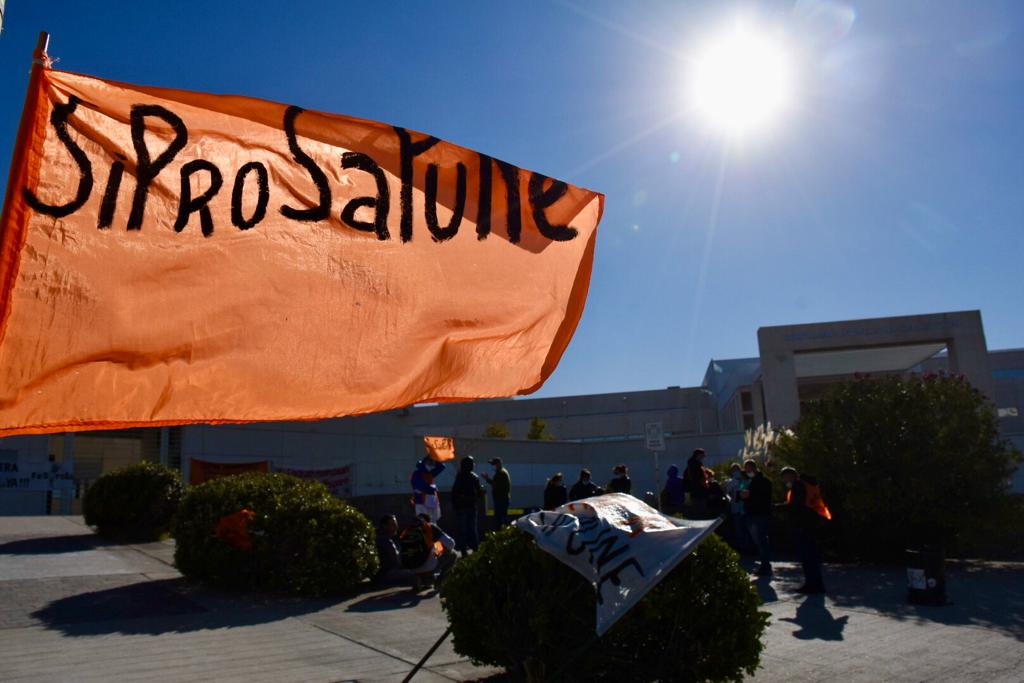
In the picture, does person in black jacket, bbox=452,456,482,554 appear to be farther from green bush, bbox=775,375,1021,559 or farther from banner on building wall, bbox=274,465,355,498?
banner on building wall, bbox=274,465,355,498

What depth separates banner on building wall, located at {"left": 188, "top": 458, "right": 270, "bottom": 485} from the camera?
22.5m

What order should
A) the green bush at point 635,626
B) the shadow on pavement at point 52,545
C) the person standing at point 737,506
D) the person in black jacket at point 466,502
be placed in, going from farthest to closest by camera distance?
the person standing at point 737,506
the shadow on pavement at point 52,545
the person in black jacket at point 466,502
the green bush at point 635,626

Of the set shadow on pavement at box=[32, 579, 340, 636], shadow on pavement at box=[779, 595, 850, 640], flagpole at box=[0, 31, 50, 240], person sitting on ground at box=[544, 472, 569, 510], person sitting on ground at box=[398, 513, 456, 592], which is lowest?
shadow on pavement at box=[779, 595, 850, 640]

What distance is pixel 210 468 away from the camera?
2291 cm

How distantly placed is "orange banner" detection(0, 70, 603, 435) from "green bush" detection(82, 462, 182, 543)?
12732mm

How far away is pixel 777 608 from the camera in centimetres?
915

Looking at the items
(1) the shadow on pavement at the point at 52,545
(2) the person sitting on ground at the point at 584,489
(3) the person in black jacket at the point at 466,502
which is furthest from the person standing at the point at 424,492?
(1) the shadow on pavement at the point at 52,545

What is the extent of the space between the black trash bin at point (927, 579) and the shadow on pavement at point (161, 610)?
671 cm

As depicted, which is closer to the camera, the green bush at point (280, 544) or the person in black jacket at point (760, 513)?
the green bush at point (280, 544)

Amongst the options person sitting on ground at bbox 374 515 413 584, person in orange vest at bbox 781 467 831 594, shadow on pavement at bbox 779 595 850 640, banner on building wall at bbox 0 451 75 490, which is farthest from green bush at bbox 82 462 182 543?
shadow on pavement at bbox 779 595 850 640

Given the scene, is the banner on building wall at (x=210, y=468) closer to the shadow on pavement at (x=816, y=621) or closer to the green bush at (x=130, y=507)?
the green bush at (x=130, y=507)

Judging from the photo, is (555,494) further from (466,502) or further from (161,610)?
(161,610)

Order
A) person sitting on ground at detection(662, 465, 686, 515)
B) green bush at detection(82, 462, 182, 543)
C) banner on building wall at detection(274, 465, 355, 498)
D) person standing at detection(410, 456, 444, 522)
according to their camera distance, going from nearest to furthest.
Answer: person standing at detection(410, 456, 444, 522)
green bush at detection(82, 462, 182, 543)
person sitting on ground at detection(662, 465, 686, 515)
banner on building wall at detection(274, 465, 355, 498)

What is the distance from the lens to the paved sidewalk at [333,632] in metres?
6.33
